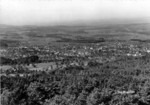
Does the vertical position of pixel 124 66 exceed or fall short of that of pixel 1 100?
it falls short

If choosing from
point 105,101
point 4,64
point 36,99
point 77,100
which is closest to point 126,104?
point 105,101

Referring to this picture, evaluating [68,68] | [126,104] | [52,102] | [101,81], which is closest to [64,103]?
[52,102]

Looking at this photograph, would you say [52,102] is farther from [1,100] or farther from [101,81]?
[101,81]

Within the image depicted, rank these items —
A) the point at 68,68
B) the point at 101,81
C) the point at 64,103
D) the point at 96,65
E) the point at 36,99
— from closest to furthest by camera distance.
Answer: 1. the point at 64,103
2. the point at 36,99
3. the point at 101,81
4. the point at 68,68
5. the point at 96,65

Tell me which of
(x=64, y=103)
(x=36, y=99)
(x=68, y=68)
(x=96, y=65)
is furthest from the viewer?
(x=96, y=65)

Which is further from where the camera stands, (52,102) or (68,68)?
(68,68)

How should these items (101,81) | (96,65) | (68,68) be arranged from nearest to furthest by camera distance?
(101,81) < (68,68) < (96,65)

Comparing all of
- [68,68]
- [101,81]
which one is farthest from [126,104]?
[68,68]

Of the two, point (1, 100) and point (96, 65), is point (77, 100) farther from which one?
point (96, 65)

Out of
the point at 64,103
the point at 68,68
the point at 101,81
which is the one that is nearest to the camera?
the point at 64,103

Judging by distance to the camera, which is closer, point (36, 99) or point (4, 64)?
point (36, 99)
